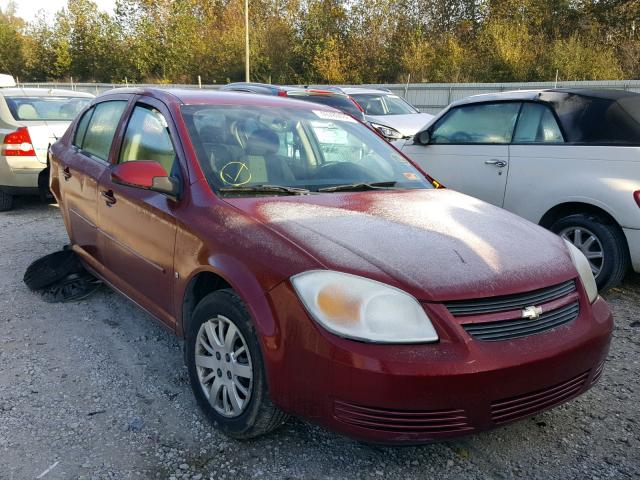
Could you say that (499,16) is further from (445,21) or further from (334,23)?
(334,23)

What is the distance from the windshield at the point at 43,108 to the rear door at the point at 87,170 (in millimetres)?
3314

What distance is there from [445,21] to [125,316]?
3433 centimetres

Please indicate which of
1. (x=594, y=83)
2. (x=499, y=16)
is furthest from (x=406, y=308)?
(x=499, y=16)

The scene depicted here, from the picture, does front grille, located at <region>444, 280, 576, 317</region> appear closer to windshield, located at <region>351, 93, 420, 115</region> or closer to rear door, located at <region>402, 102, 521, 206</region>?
rear door, located at <region>402, 102, 521, 206</region>

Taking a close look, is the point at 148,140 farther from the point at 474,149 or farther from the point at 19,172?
the point at 19,172

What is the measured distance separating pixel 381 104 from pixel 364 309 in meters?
10.9

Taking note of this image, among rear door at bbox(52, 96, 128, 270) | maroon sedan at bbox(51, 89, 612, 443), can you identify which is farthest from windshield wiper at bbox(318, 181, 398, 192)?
rear door at bbox(52, 96, 128, 270)

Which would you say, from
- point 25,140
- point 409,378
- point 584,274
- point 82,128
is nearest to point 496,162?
point 584,274

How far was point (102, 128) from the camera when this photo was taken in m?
4.11

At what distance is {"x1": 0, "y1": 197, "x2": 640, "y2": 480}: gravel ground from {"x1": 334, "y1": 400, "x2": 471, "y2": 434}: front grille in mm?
424

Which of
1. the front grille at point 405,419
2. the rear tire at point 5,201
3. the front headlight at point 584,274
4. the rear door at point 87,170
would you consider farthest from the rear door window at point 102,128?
the rear tire at point 5,201

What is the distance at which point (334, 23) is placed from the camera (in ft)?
125

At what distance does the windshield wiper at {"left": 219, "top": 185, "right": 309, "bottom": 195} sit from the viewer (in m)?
2.92

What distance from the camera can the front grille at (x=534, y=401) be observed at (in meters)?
2.17
